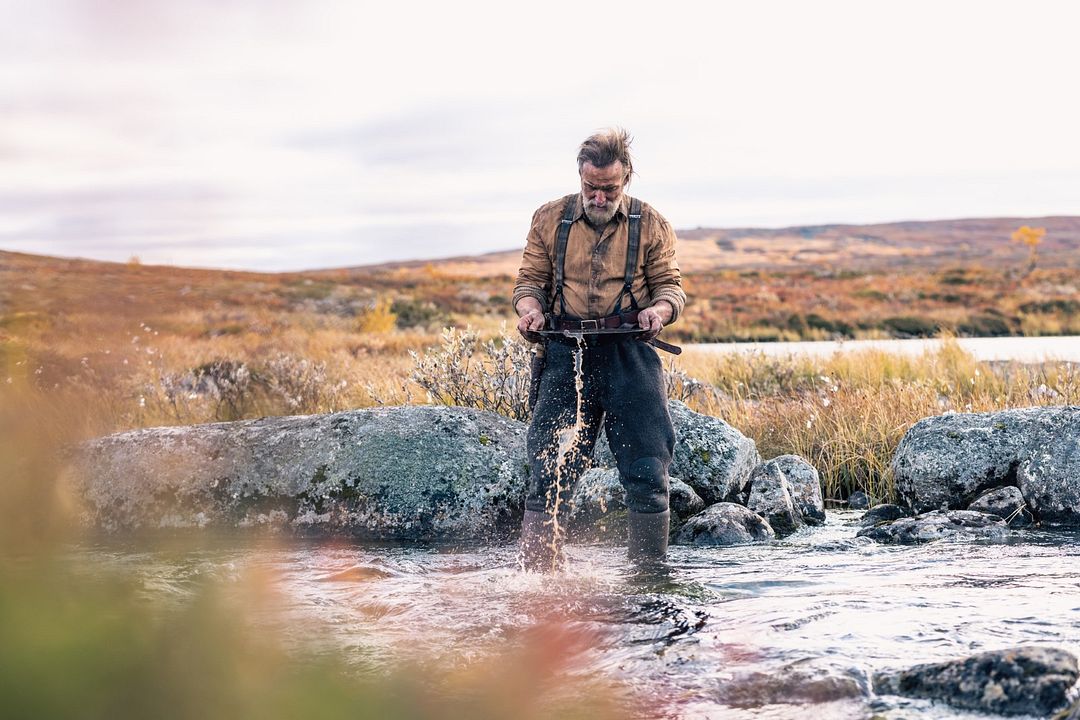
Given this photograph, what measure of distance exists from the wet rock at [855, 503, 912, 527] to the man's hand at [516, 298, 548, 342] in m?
3.35

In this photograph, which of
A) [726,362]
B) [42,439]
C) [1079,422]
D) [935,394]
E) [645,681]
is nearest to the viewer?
[42,439]

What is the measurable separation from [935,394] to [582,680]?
666 centimetres

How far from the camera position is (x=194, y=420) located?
9914 mm

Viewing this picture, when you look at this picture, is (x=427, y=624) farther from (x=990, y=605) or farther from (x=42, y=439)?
(x=42, y=439)

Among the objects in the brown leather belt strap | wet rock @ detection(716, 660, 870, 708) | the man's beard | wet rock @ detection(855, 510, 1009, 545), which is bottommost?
wet rock @ detection(855, 510, 1009, 545)

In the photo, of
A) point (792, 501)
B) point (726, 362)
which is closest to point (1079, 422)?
point (792, 501)

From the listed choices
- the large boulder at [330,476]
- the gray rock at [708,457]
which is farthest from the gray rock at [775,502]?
the large boulder at [330,476]

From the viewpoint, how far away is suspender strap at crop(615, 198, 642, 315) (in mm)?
5133

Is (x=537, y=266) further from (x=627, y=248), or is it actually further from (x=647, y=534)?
(x=647, y=534)

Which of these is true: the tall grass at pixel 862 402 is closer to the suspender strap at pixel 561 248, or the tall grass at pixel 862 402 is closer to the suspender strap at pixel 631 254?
the suspender strap at pixel 631 254

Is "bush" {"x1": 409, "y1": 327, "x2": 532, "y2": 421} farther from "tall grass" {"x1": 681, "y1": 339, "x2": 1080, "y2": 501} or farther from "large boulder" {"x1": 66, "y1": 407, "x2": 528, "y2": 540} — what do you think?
"tall grass" {"x1": 681, "y1": 339, "x2": 1080, "y2": 501}

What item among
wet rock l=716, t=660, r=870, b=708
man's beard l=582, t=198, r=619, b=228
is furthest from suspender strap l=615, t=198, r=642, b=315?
wet rock l=716, t=660, r=870, b=708

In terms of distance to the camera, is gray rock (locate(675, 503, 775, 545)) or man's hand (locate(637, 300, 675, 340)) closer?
man's hand (locate(637, 300, 675, 340))

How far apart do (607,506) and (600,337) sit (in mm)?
2263
